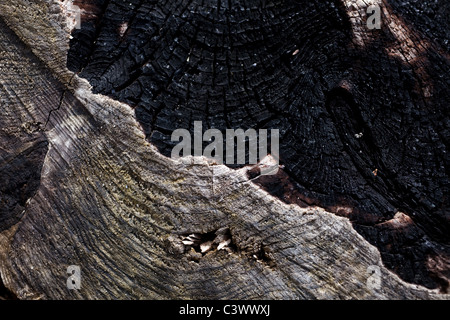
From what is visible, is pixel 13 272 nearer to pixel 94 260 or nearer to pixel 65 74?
pixel 94 260

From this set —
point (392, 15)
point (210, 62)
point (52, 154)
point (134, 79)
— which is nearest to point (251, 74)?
point (210, 62)
